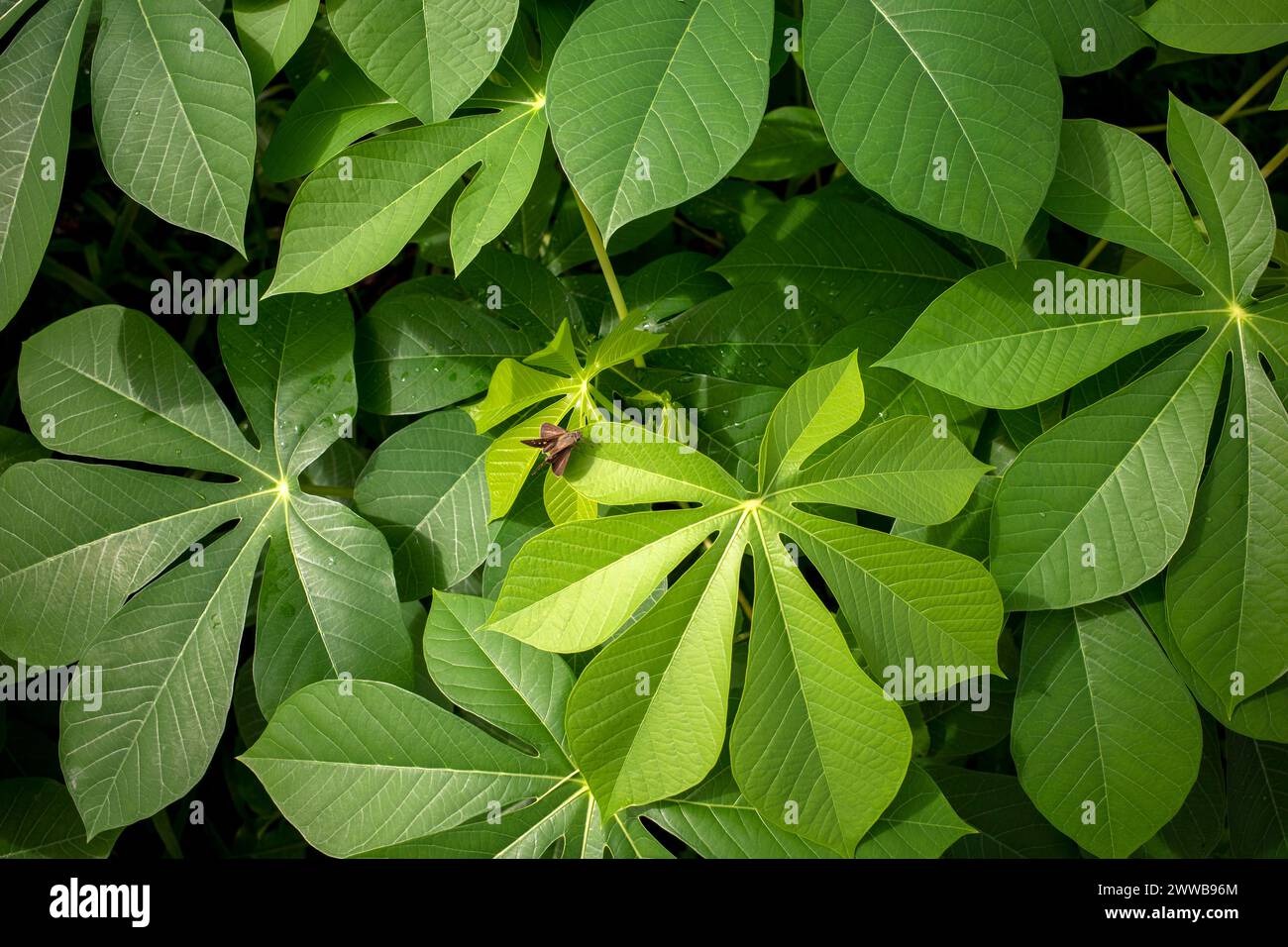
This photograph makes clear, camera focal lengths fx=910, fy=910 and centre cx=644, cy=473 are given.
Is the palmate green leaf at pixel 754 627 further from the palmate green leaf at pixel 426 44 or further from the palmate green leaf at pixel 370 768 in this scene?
the palmate green leaf at pixel 426 44

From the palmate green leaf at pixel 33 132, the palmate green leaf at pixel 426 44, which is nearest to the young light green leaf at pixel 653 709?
the palmate green leaf at pixel 426 44

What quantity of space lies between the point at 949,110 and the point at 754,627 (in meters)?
0.53

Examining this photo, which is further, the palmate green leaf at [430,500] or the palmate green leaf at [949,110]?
the palmate green leaf at [430,500]

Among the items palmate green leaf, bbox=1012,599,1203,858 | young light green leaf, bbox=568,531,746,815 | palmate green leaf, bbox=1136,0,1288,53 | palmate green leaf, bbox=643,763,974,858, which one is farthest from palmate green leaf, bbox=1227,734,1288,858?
palmate green leaf, bbox=1136,0,1288,53

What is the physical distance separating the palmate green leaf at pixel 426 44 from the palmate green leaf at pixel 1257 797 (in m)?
1.20

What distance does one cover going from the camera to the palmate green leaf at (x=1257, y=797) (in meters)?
1.11

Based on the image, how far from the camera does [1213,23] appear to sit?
3.17 feet

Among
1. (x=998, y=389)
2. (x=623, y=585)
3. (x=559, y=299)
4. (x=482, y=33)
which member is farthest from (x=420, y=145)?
(x=998, y=389)

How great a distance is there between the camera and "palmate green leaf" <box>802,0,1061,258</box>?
83 cm

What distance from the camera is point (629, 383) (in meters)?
1.12

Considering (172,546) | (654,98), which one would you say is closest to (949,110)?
(654,98)

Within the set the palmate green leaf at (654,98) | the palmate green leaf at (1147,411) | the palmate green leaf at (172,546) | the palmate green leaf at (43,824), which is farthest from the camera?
the palmate green leaf at (43,824)

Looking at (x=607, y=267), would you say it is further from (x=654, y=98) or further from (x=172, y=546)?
(x=172, y=546)
